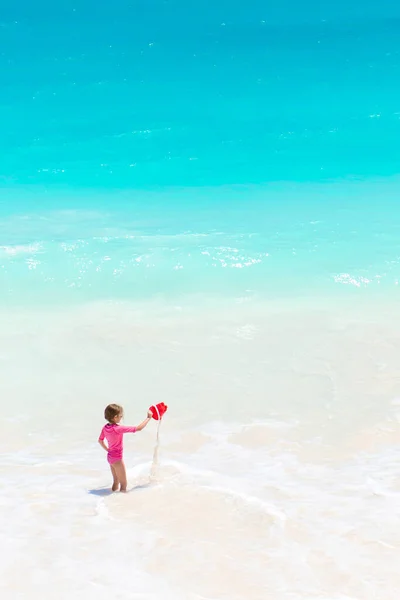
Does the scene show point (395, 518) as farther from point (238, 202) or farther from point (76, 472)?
point (238, 202)

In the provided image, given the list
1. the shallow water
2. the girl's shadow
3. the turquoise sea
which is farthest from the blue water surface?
the girl's shadow

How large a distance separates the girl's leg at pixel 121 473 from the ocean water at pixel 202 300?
0.40 ft

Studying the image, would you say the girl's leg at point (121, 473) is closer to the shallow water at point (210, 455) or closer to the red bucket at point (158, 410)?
the shallow water at point (210, 455)

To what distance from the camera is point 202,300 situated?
12.4m

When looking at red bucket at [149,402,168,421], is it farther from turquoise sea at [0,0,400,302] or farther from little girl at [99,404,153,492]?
turquoise sea at [0,0,400,302]

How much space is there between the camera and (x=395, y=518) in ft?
16.6

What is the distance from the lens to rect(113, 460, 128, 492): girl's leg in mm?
5707

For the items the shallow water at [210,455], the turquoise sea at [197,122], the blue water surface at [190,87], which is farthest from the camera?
the blue water surface at [190,87]

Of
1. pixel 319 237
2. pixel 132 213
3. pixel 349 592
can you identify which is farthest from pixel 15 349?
pixel 132 213

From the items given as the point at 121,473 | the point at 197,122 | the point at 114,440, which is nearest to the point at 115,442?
the point at 114,440

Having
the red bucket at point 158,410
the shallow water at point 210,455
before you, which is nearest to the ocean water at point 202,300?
the shallow water at point 210,455

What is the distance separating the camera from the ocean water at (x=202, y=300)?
4773 mm

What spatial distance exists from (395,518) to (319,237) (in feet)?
39.9

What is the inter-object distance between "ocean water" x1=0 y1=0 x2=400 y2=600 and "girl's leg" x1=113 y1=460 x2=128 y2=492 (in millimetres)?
122
